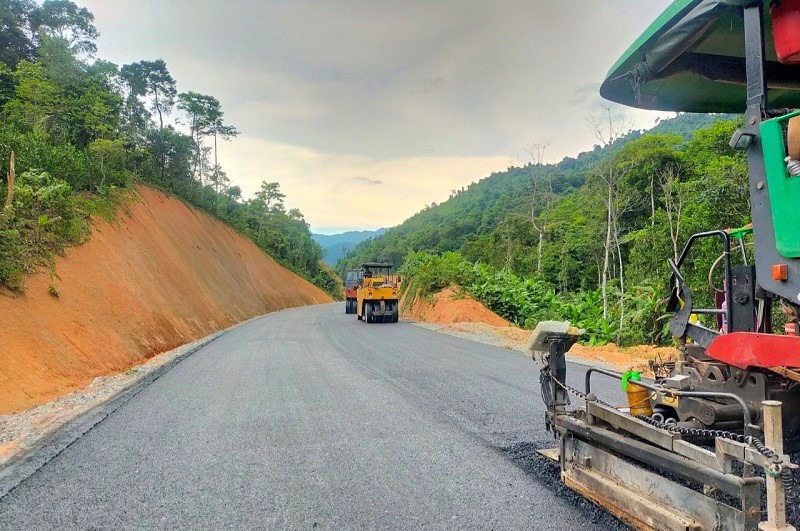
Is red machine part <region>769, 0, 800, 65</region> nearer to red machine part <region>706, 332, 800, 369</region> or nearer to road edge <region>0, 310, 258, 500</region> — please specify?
red machine part <region>706, 332, 800, 369</region>

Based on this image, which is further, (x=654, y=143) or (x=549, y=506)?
(x=654, y=143)

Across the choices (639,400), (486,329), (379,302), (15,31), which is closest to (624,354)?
(486,329)

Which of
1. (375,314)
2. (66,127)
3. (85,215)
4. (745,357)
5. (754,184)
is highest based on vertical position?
(66,127)

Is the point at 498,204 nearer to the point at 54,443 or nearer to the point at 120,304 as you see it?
the point at 120,304

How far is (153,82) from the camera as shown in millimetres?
36844

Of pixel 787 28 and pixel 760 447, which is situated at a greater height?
pixel 787 28

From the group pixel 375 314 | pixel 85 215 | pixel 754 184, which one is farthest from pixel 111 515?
pixel 375 314

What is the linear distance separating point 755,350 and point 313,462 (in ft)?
11.1

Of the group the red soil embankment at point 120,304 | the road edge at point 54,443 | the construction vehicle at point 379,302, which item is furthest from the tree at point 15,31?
the road edge at point 54,443

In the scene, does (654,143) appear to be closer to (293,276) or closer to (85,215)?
(85,215)

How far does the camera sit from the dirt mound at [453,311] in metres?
21.5

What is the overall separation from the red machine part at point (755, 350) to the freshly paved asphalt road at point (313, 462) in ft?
4.21

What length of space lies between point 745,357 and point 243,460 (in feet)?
12.8

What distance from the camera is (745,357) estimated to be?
2768 millimetres
